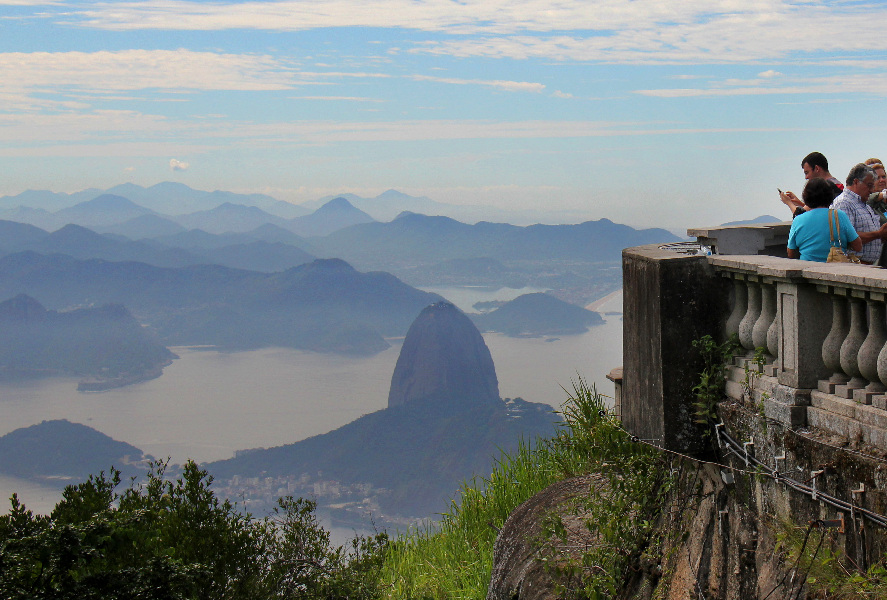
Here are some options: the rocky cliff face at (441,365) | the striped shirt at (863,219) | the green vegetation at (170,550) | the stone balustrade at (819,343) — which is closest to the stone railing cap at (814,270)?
the stone balustrade at (819,343)

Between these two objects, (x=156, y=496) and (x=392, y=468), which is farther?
(x=392, y=468)

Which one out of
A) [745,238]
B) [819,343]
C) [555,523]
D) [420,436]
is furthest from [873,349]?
[420,436]

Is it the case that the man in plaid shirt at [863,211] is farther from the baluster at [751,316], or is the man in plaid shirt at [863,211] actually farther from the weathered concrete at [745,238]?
the baluster at [751,316]

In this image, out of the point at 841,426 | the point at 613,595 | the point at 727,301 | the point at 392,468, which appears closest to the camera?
the point at 841,426

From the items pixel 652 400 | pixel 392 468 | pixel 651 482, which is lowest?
pixel 392 468

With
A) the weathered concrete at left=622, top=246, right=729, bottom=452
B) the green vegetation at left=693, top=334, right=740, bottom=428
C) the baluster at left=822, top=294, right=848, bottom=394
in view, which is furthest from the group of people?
the baluster at left=822, top=294, right=848, bottom=394

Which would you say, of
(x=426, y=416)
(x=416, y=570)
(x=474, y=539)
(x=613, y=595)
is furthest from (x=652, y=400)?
(x=426, y=416)

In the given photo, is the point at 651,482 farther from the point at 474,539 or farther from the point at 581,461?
the point at 474,539

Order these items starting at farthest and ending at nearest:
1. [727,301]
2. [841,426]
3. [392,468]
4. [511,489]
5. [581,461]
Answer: [392,468]
[511,489]
[581,461]
[727,301]
[841,426]

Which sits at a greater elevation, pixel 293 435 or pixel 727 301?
pixel 727 301
